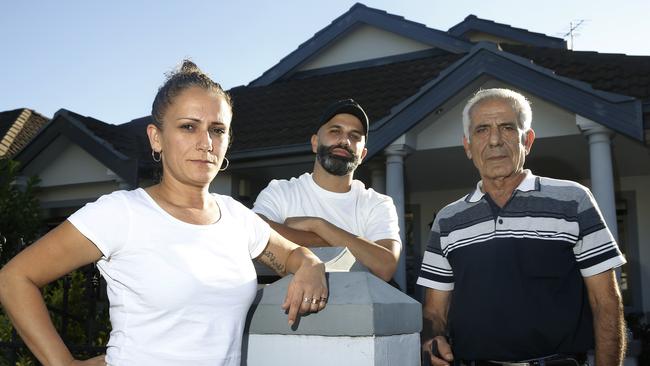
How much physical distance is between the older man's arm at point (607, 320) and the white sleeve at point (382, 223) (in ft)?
2.90

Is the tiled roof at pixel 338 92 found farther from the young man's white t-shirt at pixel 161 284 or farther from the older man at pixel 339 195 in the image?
the young man's white t-shirt at pixel 161 284

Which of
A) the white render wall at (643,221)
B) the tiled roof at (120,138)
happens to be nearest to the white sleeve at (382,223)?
the tiled roof at (120,138)

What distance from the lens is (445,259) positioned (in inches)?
109

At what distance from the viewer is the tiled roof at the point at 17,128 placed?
44.8 feet

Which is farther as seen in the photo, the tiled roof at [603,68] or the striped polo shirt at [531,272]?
the tiled roof at [603,68]

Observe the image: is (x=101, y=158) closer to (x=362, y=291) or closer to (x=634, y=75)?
(x=634, y=75)

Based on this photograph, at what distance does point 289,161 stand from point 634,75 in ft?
16.7

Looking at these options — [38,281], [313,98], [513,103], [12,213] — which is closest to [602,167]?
[513,103]

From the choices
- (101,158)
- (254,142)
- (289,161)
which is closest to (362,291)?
(289,161)

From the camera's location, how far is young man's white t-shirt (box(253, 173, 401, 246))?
2768 mm

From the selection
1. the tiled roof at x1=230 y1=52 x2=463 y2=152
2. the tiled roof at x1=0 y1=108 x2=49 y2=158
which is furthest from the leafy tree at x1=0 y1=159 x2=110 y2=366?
the tiled roof at x1=0 y1=108 x2=49 y2=158

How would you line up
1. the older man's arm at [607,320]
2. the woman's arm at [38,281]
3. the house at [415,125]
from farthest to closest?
the house at [415,125], the older man's arm at [607,320], the woman's arm at [38,281]

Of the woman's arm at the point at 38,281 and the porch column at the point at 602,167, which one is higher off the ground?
the porch column at the point at 602,167

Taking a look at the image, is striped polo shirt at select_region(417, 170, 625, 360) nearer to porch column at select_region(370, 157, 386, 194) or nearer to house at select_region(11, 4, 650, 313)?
house at select_region(11, 4, 650, 313)
